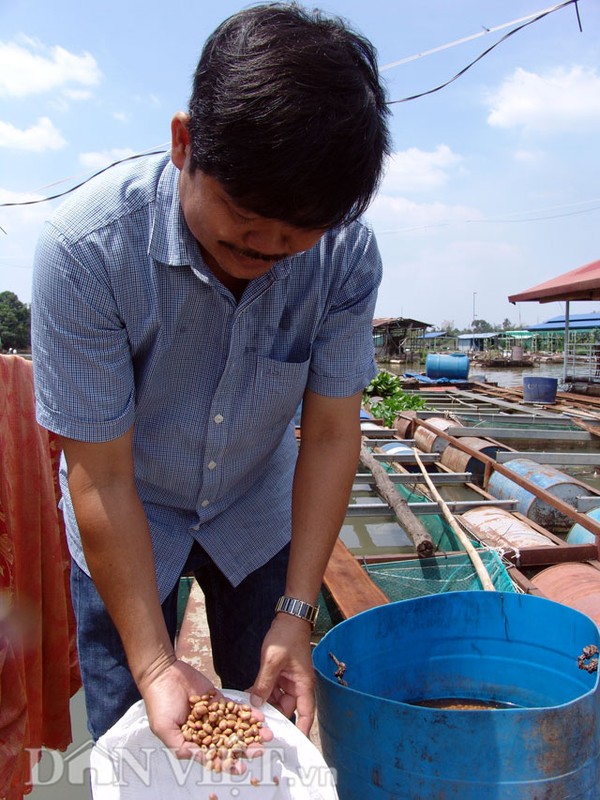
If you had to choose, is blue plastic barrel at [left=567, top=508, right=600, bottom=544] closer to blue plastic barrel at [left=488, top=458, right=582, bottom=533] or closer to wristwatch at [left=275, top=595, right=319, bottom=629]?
blue plastic barrel at [left=488, top=458, right=582, bottom=533]

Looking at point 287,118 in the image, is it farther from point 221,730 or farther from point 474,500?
point 474,500

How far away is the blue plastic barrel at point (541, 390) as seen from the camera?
41.7ft

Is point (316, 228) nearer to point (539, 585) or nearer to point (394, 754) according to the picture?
point (394, 754)

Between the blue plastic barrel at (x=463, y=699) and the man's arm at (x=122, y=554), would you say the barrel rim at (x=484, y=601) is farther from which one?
the man's arm at (x=122, y=554)

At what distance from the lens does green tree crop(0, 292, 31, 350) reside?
32.9 m

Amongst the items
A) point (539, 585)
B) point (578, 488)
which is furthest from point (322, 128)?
point (578, 488)

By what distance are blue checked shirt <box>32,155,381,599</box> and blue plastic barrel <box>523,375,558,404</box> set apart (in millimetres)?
12099

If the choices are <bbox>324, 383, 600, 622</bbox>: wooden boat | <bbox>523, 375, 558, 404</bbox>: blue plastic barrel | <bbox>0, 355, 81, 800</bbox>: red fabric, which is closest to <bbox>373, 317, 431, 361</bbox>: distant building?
<bbox>523, 375, 558, 404</bbox>: blue plastic barrel

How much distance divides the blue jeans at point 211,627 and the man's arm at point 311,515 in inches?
7.9

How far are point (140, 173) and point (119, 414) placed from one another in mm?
489

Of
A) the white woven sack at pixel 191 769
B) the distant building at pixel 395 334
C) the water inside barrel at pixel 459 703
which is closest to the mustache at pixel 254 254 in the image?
the white woven sack at pixel 191 769

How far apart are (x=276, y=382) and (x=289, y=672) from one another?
0.63 metres

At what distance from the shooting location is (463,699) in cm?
183

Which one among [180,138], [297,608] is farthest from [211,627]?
[180,138]
